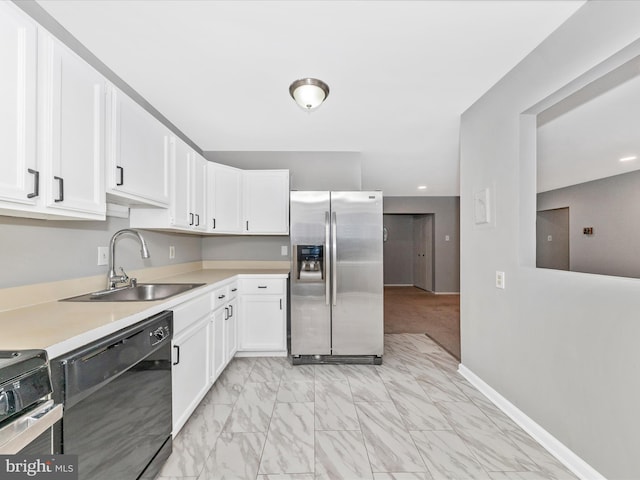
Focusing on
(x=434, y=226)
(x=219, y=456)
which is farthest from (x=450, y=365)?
(x=434, y=226)

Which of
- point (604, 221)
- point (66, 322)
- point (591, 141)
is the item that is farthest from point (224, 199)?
point (591, 141)

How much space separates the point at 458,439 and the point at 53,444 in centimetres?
199

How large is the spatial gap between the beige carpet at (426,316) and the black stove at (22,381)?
3171mm

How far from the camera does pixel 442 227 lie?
686 cm

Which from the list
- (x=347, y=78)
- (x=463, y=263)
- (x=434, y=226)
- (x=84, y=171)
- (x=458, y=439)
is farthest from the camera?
(x=434, y=226)

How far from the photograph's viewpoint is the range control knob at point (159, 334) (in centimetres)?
139

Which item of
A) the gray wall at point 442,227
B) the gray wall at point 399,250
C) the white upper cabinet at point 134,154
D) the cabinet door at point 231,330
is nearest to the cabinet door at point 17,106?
the white upper cabinet at point 134,154

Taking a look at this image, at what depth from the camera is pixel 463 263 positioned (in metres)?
2.56

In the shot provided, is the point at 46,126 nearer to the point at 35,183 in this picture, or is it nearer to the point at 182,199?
the point at 35,183

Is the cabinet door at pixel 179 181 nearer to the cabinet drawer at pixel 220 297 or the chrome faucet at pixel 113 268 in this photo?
the chrome faucet at pixel 113 268

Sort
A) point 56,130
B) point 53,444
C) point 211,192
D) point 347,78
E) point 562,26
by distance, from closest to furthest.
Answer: point 53,444
point 56,130
point 562,26
point 347,78
point 211,192

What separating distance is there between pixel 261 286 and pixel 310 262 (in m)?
0.58

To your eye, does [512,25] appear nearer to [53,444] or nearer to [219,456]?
[53,444]

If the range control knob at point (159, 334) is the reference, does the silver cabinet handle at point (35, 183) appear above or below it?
above
